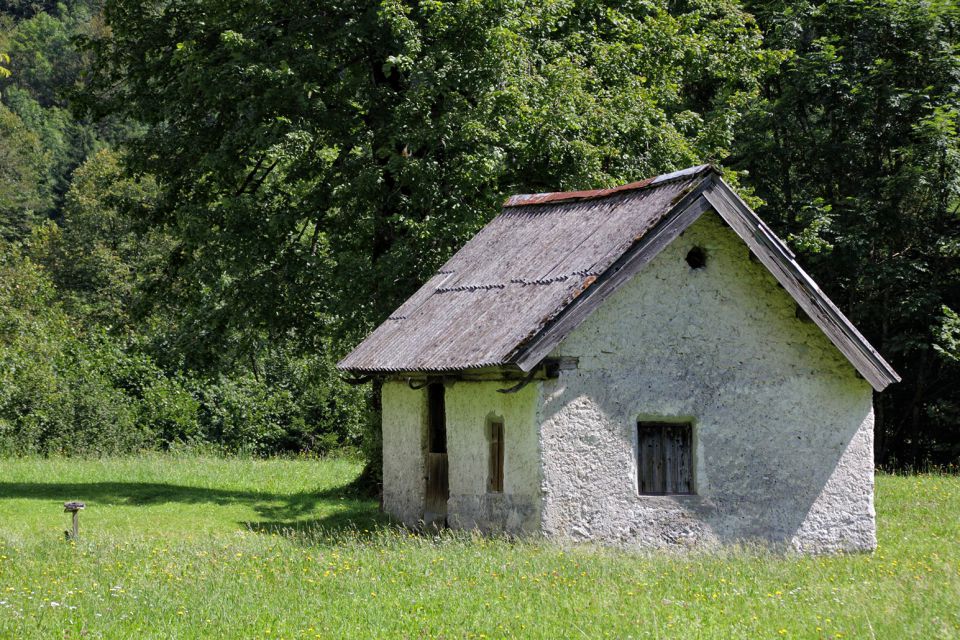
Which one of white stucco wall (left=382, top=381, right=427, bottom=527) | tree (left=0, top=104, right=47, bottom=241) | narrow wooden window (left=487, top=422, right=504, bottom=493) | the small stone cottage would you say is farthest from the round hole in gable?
tree (left=0, top=104, right=47, bottom=241)

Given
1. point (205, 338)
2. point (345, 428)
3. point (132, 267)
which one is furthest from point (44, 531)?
point (132, 267)

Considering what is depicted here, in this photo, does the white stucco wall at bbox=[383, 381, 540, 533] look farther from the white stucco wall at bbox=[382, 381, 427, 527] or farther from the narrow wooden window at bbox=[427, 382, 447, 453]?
the narrow wooden window at bbox=[427, 382, 447, 453]

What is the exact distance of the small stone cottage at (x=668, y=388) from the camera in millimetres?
13531

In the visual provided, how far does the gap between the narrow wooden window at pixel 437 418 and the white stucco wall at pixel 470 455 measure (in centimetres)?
28

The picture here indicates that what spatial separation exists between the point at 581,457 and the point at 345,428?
20.8 m

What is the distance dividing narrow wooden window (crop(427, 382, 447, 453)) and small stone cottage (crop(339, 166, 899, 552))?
1721 mm

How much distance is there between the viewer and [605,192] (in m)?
15.8

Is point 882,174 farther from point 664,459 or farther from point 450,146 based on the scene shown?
point 664,459

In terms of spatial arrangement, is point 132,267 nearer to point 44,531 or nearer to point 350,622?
point 44,531

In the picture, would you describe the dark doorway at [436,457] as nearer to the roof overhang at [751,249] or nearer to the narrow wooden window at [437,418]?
the narrow wooden window at [437,418]

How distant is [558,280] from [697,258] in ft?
5.73

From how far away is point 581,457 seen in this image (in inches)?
534

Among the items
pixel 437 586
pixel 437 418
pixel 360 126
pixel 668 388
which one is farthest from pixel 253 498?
pixel 437 586

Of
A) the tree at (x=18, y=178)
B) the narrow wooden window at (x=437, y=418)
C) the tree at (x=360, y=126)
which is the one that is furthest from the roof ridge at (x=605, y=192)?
the tree at (x=18, y=178)
